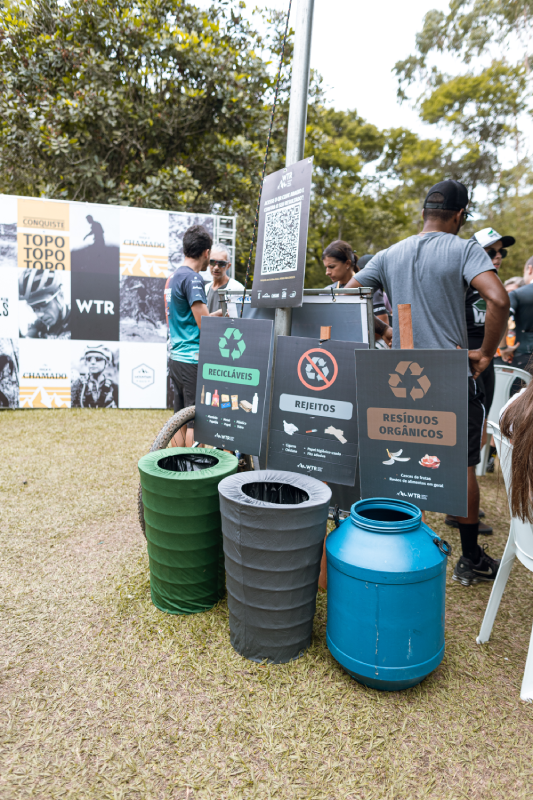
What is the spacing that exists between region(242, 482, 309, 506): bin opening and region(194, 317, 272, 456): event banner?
43 cm

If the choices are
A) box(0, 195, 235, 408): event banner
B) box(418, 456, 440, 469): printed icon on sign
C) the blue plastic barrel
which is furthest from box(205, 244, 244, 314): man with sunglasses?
the blue plastic barrel

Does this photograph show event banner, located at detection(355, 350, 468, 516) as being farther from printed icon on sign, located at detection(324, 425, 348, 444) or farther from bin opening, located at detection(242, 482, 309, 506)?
bin opening, located at detection(242, 482, 309, 506)

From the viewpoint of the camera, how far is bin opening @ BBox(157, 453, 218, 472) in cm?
251

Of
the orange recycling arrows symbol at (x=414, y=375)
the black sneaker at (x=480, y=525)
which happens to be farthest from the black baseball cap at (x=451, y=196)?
the black sneaker at (x=480, y=525)

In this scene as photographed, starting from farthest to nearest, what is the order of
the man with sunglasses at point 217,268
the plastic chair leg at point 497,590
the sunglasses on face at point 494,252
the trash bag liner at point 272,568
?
the man with sunglasses at point 217,268 < the sunglasses on face at point 494,252 < the plastic chair leg at point 497,590 < the trash bag liner at point 272,568

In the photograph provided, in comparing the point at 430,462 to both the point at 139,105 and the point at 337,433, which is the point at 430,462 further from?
the point at 139,105

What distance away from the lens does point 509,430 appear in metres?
1.70

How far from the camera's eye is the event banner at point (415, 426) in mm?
2021

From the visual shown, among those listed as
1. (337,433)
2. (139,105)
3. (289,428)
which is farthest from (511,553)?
(139,105)

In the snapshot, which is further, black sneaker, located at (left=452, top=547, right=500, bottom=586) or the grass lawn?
black sneaker, located at (left=452, top=547, right=500, bottom=586)

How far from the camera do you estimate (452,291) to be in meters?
2.41

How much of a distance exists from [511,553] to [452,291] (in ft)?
4.06

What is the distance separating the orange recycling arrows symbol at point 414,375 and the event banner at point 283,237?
654 mm

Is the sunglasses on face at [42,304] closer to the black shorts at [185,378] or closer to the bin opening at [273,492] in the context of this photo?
the black shorts at [185,378]
